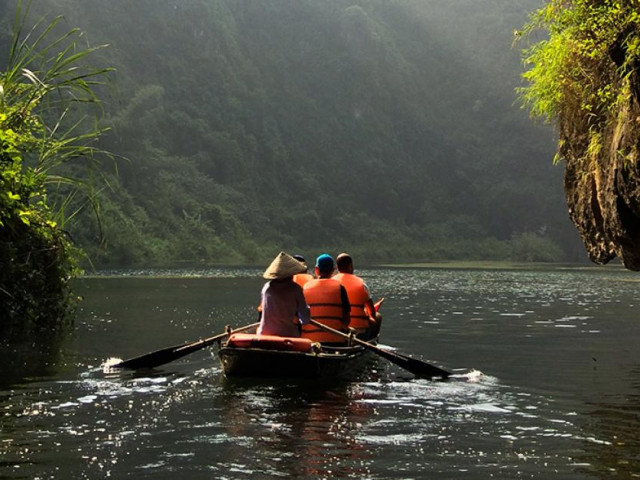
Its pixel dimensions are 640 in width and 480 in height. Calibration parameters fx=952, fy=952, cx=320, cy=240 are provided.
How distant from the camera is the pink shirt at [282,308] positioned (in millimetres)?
13523

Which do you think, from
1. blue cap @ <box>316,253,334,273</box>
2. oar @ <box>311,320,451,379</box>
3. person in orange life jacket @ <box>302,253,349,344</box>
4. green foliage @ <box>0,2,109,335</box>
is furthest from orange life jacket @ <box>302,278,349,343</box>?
green foliage @ <box>0,2,109,335</box>

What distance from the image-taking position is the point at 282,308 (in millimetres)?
13547

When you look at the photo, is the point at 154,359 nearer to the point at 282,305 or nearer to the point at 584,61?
the point at 282,305

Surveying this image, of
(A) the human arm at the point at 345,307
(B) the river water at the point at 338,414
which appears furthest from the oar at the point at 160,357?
(A) the human arm at the point at 345,307

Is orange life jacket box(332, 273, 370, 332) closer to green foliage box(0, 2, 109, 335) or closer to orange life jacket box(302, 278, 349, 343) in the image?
orange life jacket box(302, 278, 349, 343)

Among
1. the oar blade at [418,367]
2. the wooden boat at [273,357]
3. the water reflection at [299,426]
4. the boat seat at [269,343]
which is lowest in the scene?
the water reflection at [299,426]

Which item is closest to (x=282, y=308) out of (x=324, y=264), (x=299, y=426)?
(x=324, y=264)

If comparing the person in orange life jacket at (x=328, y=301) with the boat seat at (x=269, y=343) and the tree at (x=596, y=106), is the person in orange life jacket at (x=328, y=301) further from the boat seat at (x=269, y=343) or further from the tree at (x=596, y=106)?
the tree at (x=596, y=106)

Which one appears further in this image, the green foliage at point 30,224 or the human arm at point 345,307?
the human arm at point 345,307

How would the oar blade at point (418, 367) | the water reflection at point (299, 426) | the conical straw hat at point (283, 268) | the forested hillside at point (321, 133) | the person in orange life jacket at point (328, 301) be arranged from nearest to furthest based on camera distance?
1. the water reflection at point (299, 426)
2. the conical straw hat at point (283, 268)
3. the oar blade at point (418, 367)
4. the person in orange life jacket at point (328, 301)
5. the forested hillside at point (321, 133)

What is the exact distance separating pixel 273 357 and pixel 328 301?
2117mm

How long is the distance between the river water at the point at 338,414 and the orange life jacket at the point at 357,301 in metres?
0.67

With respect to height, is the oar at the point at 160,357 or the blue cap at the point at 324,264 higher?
the blue cap at the point at 324,264

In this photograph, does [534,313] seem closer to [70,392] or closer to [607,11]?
[607,11]
